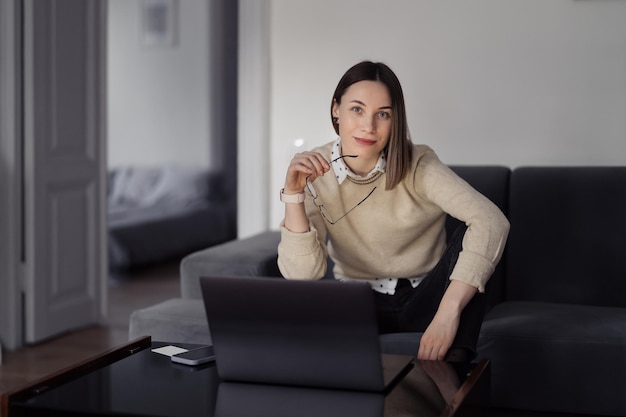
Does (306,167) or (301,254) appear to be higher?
(306,167)

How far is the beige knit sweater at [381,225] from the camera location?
2.04 meters

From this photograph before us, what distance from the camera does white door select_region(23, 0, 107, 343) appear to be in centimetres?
347

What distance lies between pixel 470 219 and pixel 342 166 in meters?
0.35

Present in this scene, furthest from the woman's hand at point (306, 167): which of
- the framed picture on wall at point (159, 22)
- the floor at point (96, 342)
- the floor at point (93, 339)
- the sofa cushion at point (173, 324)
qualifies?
the framed picture on wall at point (159, 22)

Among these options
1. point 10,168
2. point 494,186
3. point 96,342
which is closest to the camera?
point 494,186

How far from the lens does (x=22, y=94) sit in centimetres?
347

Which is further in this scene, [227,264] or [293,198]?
[227,264]

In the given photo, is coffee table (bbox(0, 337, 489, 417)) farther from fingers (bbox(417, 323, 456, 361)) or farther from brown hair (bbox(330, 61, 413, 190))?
brown hair (bbox(330, 61, 413, 190))

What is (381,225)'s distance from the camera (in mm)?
2127

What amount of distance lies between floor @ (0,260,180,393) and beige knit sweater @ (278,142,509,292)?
975mm

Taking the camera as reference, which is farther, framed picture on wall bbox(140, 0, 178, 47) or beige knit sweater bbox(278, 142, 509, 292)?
framed picture on wall bbox(140, 0, 178, 47)

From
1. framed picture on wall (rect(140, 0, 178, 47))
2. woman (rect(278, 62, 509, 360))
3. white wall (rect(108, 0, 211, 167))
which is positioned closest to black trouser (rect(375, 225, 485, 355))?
woman (rect(278, 62, 509, 360))

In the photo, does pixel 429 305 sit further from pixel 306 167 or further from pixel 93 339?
pixel 93 339

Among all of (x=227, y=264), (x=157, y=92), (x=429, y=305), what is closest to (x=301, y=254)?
(x=429, y=305)
